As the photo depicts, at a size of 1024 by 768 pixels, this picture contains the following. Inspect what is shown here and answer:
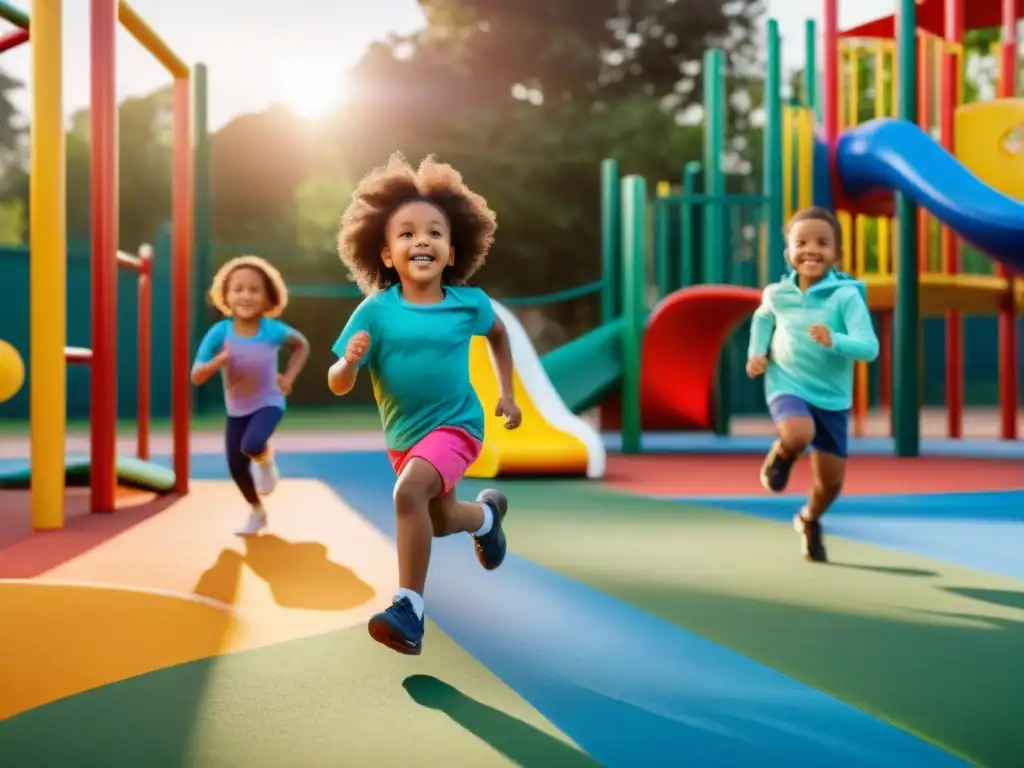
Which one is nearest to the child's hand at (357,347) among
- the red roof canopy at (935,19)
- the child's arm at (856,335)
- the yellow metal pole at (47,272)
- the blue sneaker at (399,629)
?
the blue sneaker at (399,629)

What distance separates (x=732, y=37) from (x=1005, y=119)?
18714mm

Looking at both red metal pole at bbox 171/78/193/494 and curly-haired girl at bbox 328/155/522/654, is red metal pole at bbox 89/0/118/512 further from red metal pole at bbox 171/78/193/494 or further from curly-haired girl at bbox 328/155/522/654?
curly-haired girl at bbox 328/155/522/654

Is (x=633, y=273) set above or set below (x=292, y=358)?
above

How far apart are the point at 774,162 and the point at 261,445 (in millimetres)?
7287

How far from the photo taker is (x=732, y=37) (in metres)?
30.4

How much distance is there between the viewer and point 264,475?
6281mm

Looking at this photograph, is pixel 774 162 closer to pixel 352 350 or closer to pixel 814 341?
pixel 814 341

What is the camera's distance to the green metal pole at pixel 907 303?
34.6 ft

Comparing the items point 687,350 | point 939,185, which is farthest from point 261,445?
point 687,350

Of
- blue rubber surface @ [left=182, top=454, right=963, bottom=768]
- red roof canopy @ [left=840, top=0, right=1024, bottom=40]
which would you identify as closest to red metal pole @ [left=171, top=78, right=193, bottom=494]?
blue rubber surface @ [left=182, top=454, right=963, bottom=768]

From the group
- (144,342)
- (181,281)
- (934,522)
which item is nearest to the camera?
(934,522)

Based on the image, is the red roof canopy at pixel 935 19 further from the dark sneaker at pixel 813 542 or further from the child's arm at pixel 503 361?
the child's arm at pixel 503 361

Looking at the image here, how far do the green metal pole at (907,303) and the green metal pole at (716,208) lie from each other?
229 centimetres

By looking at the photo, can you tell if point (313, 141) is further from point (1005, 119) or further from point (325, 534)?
point (325, 534)
